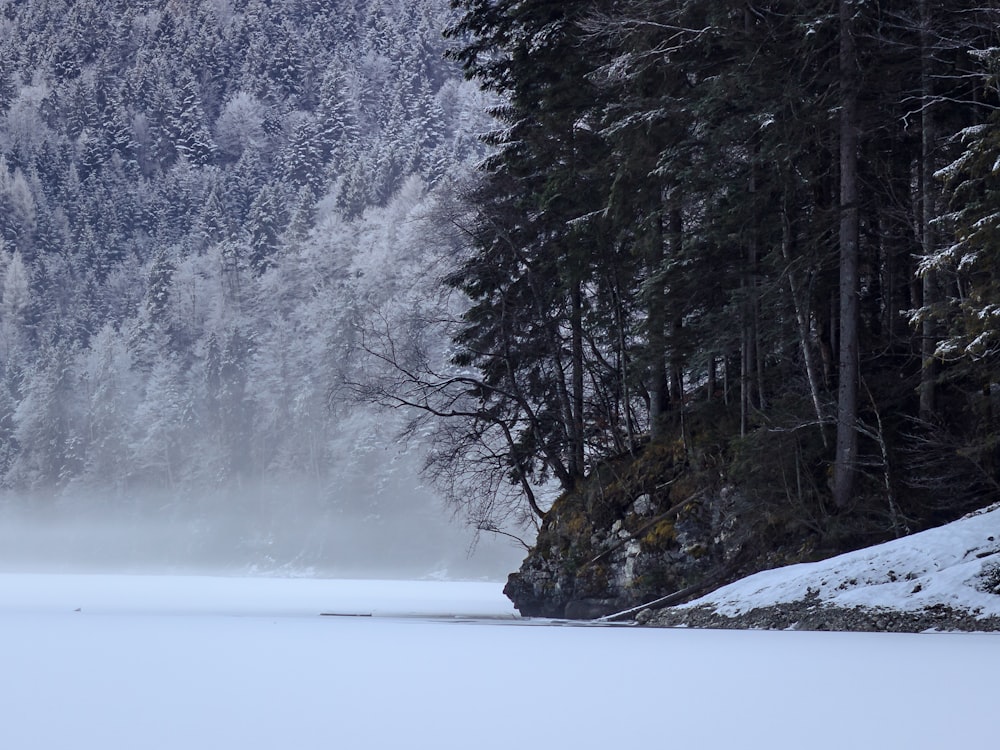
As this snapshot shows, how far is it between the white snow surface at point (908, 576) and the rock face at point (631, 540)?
7.79ft

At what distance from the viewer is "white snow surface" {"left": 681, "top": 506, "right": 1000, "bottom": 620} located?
1074cm

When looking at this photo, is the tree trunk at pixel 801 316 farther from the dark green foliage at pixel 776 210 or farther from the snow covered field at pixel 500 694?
the snow covered field at pixel 500 694

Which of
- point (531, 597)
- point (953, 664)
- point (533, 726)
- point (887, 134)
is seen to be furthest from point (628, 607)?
point (533, 726)

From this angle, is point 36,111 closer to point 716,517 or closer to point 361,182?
point 361,182

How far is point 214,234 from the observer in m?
119

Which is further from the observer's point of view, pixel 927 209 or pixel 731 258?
pixel 731 258

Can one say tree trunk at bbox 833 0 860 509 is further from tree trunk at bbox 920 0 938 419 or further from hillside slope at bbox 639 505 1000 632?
hillside slope at bbox 639 505 1000 632

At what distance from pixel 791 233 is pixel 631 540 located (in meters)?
5.36

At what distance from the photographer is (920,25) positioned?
41.8 feet

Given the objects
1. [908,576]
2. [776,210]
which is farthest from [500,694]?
[776,210]

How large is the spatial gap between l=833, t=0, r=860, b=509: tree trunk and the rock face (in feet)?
5.08

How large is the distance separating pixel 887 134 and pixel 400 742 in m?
13.3

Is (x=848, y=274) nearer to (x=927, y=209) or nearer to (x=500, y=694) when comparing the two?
(x=927, y=209)

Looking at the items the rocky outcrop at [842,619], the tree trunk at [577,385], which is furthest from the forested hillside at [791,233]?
the rocky outcrop at [842,619]
